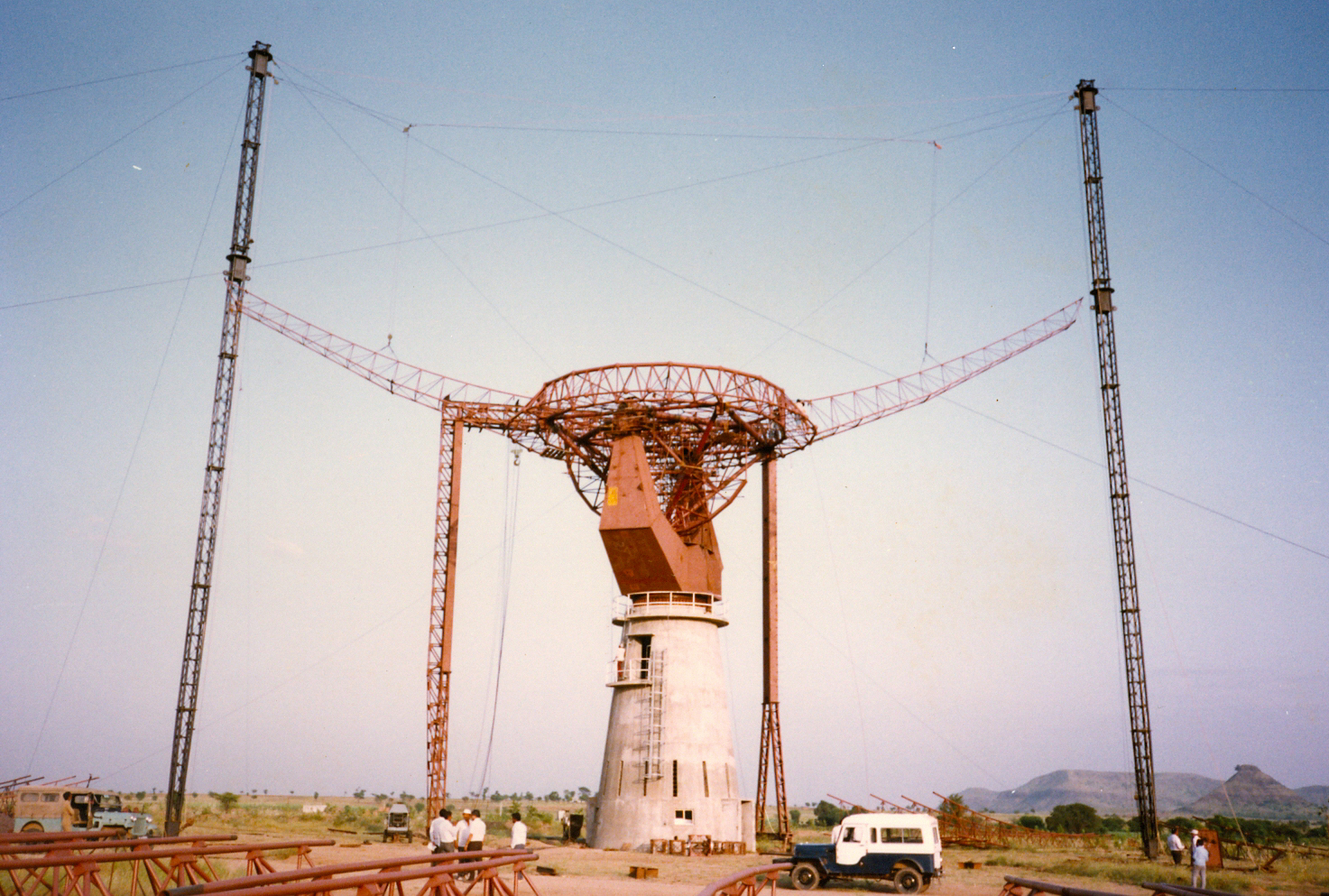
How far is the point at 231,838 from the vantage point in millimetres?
23000

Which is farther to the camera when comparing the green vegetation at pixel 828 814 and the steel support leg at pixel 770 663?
the green vegetation at pixel 828 814

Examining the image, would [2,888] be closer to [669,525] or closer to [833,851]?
[833,851]

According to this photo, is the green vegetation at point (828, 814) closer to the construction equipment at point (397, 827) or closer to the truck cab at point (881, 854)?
the construction equipment at point (397, 827)

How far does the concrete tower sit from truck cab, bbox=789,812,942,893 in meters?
16.7

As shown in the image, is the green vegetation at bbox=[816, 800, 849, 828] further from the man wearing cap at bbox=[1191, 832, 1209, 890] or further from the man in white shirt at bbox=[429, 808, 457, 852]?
the man in white shirt at bbox=[429, 808, 457, 852]

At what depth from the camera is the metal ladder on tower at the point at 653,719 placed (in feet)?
167

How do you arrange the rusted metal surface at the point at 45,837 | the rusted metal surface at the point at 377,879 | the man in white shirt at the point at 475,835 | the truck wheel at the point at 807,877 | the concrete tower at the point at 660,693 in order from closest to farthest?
the rusted metal surface at the point at 377,879 → the rusted metal surface at the point at 45,837 → the man in white shirt at the point at 475,835 → the truck wheel at the point at 807,877 → the concrete tower at the point at 660,693

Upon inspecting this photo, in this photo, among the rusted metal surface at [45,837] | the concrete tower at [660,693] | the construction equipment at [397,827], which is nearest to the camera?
the rusted metal surface at [45,837]

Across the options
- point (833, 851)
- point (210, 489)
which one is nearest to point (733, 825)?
point (833, 851)

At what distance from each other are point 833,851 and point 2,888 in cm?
2239

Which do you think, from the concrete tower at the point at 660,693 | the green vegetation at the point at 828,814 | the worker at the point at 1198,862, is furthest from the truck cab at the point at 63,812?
the green vegetation at the point at 828,814

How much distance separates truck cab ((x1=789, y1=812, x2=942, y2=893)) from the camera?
33.3 metres

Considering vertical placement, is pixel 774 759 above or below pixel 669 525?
below

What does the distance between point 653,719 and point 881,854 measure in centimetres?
1905
